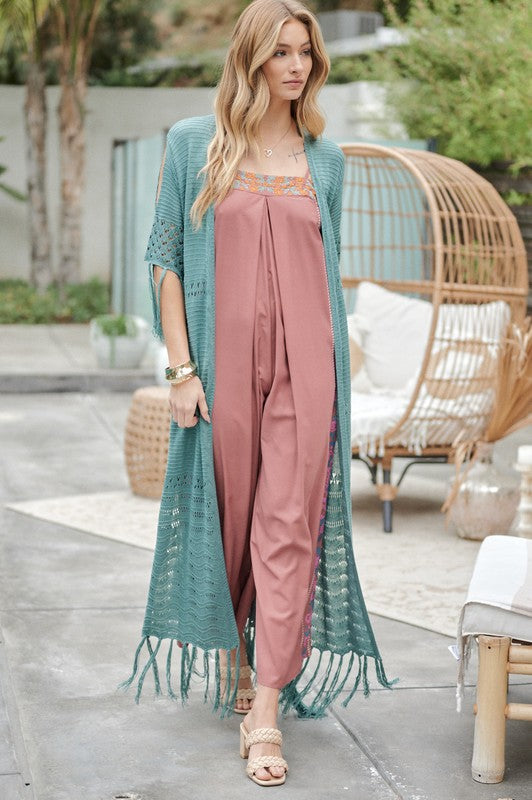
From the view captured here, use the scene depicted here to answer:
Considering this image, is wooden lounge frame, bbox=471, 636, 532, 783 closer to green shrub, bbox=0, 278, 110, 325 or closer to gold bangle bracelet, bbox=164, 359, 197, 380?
gold bangle bracelet, bbox=164, 359, 197, 380

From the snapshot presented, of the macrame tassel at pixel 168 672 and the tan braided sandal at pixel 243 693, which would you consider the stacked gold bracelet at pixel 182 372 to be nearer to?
the macrame tassel at pixel 168 672

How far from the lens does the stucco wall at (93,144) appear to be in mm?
15016

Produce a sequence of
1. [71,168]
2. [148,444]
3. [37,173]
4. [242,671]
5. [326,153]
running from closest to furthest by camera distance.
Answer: [326,153] → [242,671] → [148,444] → [71,168] → [37,173]

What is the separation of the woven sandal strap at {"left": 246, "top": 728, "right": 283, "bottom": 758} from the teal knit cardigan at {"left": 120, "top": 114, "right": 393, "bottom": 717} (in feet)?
0.69

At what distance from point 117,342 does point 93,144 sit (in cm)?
641

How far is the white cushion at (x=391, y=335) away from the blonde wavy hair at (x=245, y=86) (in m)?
3.21

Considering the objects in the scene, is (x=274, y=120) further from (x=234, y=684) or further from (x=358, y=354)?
(x=358, y=354)

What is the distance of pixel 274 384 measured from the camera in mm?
2922

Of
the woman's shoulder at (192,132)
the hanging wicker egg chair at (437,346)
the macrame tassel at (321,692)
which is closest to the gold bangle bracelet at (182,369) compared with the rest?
the woman's shoulder at (192,132)

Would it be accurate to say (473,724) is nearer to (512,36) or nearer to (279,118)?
(279,118)

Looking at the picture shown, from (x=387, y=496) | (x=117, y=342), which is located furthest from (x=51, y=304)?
(x=387, y=496)

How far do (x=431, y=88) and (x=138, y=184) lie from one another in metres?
2.68

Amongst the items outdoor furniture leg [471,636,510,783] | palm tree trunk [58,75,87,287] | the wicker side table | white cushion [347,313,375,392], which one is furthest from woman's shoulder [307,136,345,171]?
palm tree trunk [58,75,87,287]

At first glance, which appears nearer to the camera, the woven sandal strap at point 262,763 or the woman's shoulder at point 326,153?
the woven sandal strap at point 262,763
